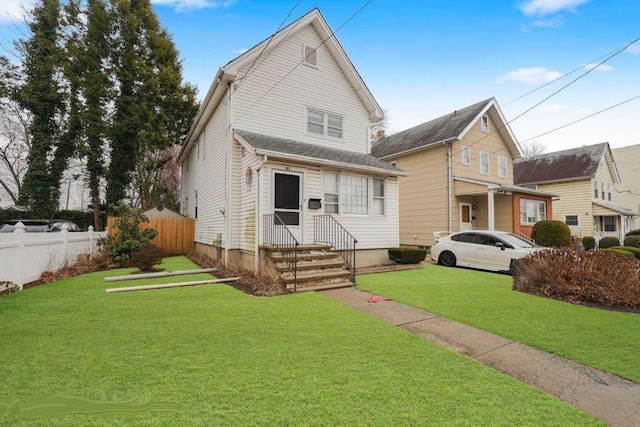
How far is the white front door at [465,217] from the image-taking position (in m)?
16.9

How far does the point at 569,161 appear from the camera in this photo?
2405cm

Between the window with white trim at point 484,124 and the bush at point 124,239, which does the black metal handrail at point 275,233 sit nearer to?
the bush at point 124,239

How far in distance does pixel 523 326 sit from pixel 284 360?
3.89 metres

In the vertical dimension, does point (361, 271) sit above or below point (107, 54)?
below

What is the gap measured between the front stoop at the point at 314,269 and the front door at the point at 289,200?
1.20m

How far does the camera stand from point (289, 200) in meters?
9.88

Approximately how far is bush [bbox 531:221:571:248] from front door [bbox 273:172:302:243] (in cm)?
1293

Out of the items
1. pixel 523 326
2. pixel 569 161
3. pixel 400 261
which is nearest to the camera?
pixel 523 326

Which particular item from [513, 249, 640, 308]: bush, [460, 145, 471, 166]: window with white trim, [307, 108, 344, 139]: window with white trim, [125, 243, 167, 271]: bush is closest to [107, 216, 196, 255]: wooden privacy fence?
[125, 243, 167, 271]: bush

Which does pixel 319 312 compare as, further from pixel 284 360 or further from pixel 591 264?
pixel 591 264

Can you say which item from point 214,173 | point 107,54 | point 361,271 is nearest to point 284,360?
point 361,271

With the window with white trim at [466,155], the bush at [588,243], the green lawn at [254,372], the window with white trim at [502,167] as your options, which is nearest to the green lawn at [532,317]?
the green lawn at [254,372]

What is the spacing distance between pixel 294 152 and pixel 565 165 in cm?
2509

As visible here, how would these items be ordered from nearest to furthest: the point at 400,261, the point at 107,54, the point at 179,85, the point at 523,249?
the point at 523,249
the point at 400,261
the point at 107,54
the point at 179,85
